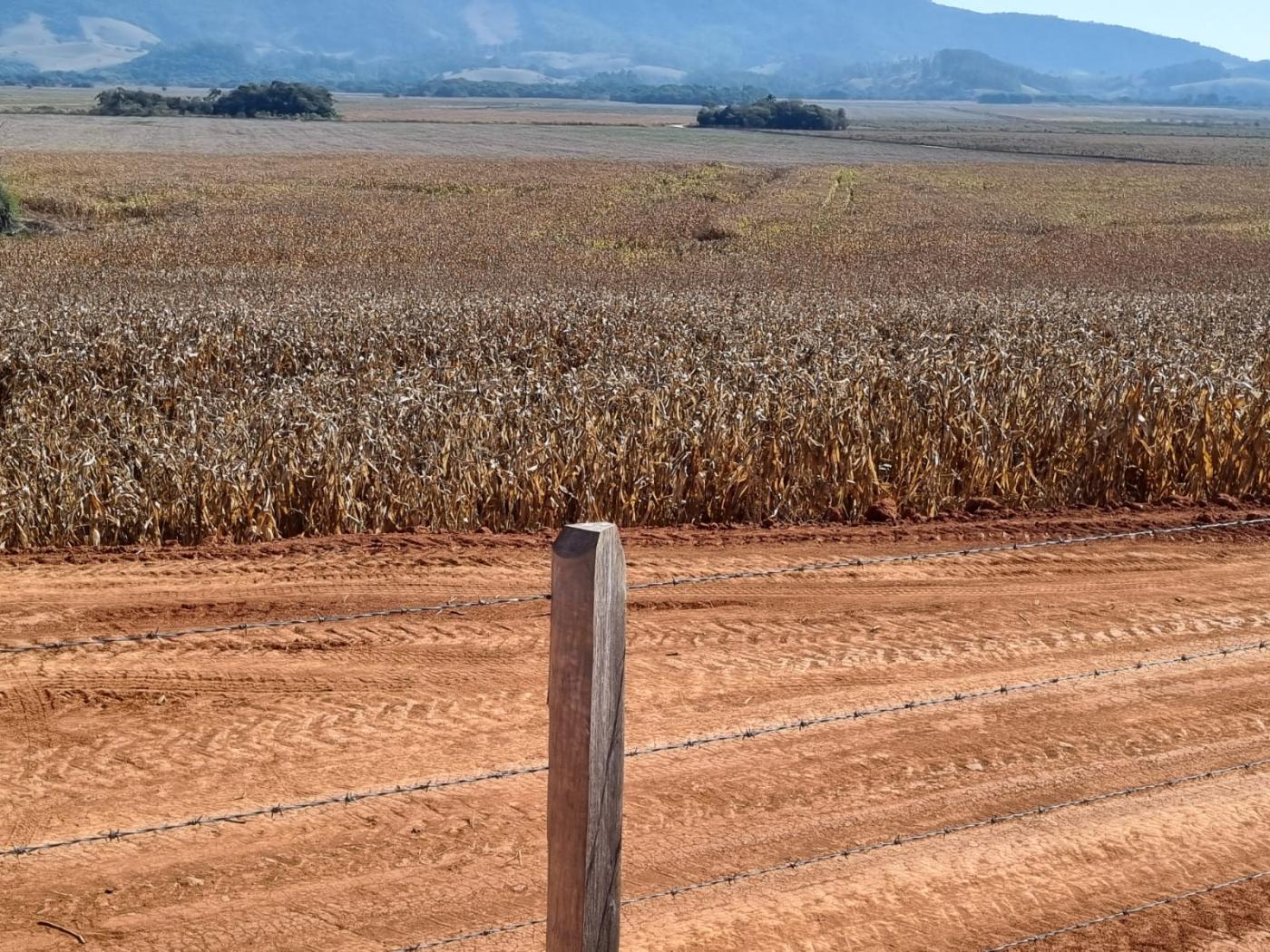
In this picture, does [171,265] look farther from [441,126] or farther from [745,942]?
[441,126]

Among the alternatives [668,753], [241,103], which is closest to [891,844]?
[668,753]

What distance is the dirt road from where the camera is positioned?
4402 millimetres

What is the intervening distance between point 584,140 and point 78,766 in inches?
3774

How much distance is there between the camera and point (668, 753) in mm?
5395

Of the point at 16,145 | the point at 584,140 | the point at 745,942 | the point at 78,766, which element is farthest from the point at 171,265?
the point at 584,140

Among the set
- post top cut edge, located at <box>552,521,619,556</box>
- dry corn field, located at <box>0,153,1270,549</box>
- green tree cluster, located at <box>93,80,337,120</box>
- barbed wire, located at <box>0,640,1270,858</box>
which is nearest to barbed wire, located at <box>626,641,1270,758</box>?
barbed wire, located at <box>0,640,1270,858</box>

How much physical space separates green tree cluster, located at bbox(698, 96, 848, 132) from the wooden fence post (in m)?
130

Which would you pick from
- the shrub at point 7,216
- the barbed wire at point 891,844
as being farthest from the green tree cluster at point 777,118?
the barbed wire at point 891,844

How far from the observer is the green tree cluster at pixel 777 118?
424 feet

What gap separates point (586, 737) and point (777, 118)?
5204 inches

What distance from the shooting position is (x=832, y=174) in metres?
67.4

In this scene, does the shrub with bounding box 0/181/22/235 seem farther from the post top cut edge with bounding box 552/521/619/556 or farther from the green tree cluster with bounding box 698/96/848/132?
the green tree cluster with bounding box 698/96/848/132

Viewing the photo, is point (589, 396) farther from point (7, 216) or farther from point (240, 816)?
point (7, 216)

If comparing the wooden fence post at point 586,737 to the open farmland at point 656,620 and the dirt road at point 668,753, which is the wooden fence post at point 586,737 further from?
the dirt road at point 668,753
